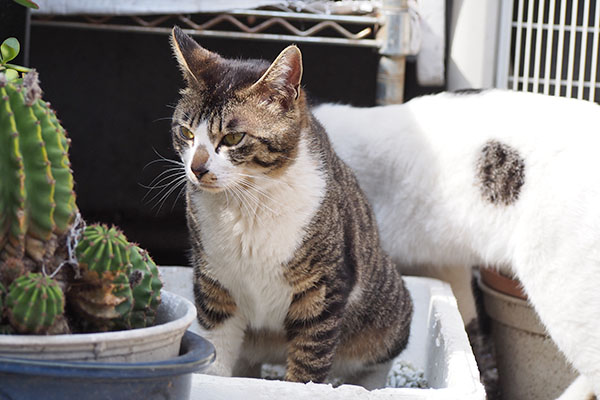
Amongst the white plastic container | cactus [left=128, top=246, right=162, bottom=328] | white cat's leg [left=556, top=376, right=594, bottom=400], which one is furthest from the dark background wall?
cactus [left=128, top=246, right=162, bottom=328]

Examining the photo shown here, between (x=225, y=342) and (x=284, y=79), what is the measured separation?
58 cm

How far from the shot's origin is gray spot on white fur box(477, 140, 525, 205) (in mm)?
2115

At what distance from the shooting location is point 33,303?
0.83 m

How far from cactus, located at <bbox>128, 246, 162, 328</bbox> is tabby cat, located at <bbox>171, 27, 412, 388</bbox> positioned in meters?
0.40

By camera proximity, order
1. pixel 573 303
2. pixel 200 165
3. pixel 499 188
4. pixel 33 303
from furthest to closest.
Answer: pixel 499 188 → pixel 573 303 → pixel 200 165 → pixel 33 303

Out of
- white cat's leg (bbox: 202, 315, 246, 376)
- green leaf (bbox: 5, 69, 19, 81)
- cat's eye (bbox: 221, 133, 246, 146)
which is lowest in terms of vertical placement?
white cat's leg (bbox: 202, 315, 246, 376)

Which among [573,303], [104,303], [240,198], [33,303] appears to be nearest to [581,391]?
[573,303]

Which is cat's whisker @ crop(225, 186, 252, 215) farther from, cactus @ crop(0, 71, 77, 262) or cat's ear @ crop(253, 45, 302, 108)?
cactus @ crop(0, 71, 77, 262)

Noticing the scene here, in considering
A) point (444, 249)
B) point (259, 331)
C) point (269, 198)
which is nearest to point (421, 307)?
point (444, 249)

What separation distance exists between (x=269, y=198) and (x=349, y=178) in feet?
1.31

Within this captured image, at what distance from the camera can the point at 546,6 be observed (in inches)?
108

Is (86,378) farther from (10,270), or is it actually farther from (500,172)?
(500,172)

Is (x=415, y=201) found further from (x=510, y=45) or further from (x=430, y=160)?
(x=510, y=45)

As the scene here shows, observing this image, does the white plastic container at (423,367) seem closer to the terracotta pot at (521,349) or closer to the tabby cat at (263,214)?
the tabby cat at (263,214)
